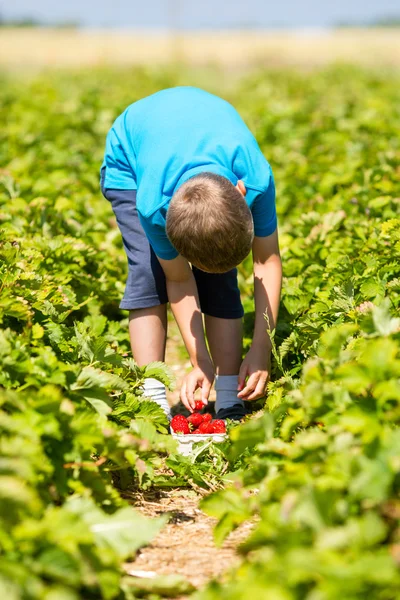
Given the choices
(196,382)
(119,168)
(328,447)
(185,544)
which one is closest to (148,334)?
(196,382)

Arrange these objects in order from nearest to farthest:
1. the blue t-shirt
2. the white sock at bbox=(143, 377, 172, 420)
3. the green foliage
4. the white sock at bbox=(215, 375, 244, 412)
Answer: the green foliage < the blue t-shirt < the white sock at bbox=(143, 377, 172, 420) < the white sock at bbox=(215, 375, 244, 412)

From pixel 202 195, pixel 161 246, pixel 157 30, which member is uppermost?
pixel 202 195

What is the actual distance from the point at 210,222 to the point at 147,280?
41.1 inches

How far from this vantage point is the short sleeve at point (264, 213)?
11.3 ft

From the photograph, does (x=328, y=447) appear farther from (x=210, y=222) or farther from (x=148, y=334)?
(x=148, y=334)

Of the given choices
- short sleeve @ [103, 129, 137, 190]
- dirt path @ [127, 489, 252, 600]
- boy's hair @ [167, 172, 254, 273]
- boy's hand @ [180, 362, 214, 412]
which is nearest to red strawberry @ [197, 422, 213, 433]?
boy's hand @ [180, 362, 214, 412]

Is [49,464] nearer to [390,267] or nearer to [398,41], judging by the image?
[390,267]

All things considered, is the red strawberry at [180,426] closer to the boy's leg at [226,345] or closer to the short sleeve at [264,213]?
the boy's leg at [226,345]

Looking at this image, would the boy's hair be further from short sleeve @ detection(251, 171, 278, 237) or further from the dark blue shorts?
the dark blue shorts

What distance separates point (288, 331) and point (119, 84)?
635 inches

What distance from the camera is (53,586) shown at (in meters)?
2.00

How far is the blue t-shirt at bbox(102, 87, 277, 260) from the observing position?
327 centimetres

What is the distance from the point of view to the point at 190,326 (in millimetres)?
3596

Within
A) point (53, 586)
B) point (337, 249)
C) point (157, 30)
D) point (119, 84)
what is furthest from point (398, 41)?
point (53, 586)
